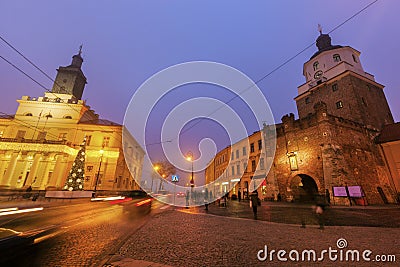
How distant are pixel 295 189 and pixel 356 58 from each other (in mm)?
25582

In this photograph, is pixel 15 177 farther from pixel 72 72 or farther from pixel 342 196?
pixel 342 196

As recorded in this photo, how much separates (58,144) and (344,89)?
5036 cm

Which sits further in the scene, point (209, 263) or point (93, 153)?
point (93, 153)

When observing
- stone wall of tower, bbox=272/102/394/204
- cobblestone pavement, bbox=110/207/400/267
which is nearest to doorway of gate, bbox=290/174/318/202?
stone wall of tower, bbox=272/102/394/204

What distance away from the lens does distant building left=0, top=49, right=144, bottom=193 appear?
34.5 m

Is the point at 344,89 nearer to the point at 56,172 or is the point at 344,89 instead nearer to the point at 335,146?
the point at 335,146

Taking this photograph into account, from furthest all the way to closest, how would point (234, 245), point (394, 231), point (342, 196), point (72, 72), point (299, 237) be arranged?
point (72, 72) → point (342, 196) → point (394, 231) → point (299, 237) → point (234, 245)

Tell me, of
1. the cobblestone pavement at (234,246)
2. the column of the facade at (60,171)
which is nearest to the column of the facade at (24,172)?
the column of the facade at (60,171)

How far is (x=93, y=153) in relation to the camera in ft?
128

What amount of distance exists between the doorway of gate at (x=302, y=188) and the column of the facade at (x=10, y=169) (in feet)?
158

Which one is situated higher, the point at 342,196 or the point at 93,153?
the point at 93,153

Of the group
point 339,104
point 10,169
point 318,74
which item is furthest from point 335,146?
point 10,169

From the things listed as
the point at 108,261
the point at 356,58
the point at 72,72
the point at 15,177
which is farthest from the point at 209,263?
the point at 72,72

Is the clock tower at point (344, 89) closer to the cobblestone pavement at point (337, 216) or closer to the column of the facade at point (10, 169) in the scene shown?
the cobblestone pavement at point (337, 216)
